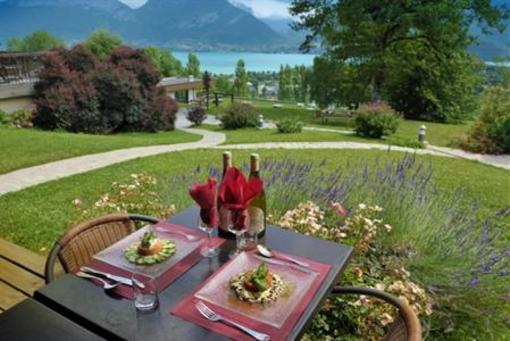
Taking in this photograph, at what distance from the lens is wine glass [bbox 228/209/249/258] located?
49.5 inches

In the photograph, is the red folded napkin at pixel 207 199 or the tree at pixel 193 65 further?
the tree at pixel 193 65

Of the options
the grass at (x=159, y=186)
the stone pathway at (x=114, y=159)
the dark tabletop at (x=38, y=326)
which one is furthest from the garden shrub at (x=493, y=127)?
the dark tabletop at (x=38, y=326)

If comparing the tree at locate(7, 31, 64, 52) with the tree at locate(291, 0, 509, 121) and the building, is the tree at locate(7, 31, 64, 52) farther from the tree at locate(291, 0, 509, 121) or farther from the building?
the tree at locate(291, 0, 509, 121)

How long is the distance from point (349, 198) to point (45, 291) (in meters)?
1.89

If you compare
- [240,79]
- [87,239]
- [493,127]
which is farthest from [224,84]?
[87,239]

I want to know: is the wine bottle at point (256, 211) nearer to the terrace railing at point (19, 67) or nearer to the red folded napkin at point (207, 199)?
the red folded napkin at point (207, 199)

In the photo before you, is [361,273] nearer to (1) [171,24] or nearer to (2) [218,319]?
(2) [218,319]

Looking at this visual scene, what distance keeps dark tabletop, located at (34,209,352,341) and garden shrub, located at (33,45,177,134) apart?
371 inches

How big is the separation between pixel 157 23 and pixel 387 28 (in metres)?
18.1

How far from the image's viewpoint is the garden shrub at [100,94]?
935cm

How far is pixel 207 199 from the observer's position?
132 cm

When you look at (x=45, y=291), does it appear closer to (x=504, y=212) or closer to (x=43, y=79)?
(x=504, y=212)

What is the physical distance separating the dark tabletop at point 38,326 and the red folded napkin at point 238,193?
0.56 m

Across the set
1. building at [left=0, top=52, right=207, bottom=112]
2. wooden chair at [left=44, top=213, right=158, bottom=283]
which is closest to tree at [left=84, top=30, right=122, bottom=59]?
building at [left=0, top=52, right=207, bottom=112]
